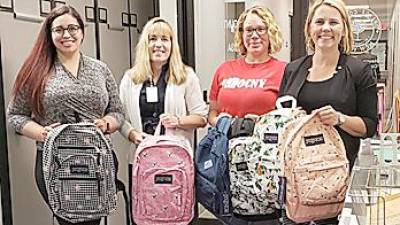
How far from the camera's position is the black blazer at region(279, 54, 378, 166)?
197 centimetres

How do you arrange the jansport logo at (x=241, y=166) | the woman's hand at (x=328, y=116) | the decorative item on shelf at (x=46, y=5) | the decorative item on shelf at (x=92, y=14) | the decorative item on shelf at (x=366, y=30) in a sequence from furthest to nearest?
the decorative item on shelf at (x=92, y=14)
the decorative item on shelf at (x=366, y=30)
the decorative item on shelf at (x=46, y=5)
the jansport logo at (x=241, y=166)
the woman's hand at (x=328, y=116)

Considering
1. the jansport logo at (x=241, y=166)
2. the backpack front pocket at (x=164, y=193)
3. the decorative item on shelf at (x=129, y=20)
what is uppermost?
the decorative item on shelf at (x=129, y=20)

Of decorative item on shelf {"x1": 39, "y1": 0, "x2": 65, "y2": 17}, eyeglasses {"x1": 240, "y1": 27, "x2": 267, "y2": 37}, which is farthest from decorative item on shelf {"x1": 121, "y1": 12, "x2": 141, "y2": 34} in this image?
eyeglasses {"x1": 240, "y1": 27, "x2": 267, "y2": 37}

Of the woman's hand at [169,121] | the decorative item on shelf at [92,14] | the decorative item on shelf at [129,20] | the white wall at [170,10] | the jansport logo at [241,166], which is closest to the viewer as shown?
the jansport logo at [241,166]

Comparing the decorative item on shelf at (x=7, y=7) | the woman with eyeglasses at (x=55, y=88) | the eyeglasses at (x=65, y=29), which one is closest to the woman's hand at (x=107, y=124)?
the woman with eyeglasses at (x=55, y=88)

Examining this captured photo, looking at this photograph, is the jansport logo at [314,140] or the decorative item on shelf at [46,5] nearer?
the jansport logo at [314,140]

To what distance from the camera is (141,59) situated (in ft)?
8.54

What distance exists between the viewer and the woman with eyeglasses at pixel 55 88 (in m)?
2.31

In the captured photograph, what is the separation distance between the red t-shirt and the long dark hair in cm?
75

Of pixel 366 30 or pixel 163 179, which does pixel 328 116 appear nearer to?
pixel 163 179

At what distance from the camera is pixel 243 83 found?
2359 mm

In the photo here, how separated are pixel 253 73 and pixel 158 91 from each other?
503 millimetres

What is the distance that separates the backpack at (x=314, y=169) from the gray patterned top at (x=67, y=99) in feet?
3.11

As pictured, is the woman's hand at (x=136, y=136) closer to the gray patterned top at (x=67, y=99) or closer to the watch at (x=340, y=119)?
the gray patterned top at (x=67, y=99)
